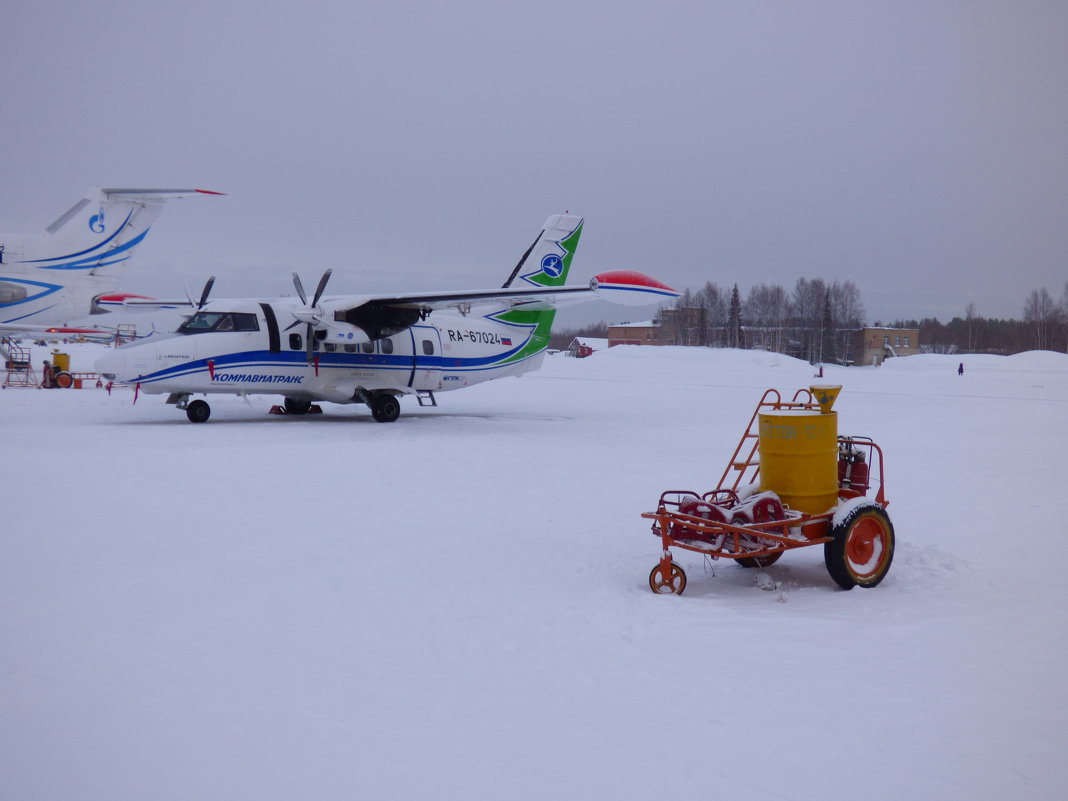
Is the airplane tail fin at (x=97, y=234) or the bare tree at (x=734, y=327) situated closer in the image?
the airplane tail fin at (x=97, y=234)

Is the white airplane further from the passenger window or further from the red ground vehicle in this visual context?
the red ground vehicle

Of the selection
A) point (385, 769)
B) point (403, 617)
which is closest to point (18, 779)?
point (385, 769)

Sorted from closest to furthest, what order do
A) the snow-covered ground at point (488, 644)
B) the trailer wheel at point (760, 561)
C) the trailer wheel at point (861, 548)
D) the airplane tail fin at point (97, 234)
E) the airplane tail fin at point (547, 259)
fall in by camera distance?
the snow-covered ground at point (488, 644), the trailer wheel at point (861, 548), the trailer wheel at point (760, 561), the airplane tail fin at point (547, 259), the airplane tail fin at point (97, 234)

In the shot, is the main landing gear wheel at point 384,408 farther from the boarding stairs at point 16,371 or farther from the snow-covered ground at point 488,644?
the boarding stairs at point 16,371

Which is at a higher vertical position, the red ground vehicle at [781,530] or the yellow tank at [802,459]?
the yellow tank at [802,459]

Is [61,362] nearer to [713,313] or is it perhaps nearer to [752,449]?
[752,449]

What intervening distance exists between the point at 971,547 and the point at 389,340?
47.5ft

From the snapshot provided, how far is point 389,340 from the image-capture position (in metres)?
19.8

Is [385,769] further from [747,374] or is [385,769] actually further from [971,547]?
[747,374]

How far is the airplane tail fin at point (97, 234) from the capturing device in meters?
23.0

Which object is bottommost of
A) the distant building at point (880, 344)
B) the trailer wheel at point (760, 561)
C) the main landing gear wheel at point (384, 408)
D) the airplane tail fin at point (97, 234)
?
the trailer wheel at point (760, 561)

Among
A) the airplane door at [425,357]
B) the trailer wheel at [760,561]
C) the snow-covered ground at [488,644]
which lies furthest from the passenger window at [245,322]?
the trailer wheel at [760,561]

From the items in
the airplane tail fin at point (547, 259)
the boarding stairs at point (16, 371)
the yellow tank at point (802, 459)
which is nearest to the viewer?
the yellow tank at point (802, 459)

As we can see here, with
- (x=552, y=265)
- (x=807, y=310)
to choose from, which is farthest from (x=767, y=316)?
(x=552, y=265)
